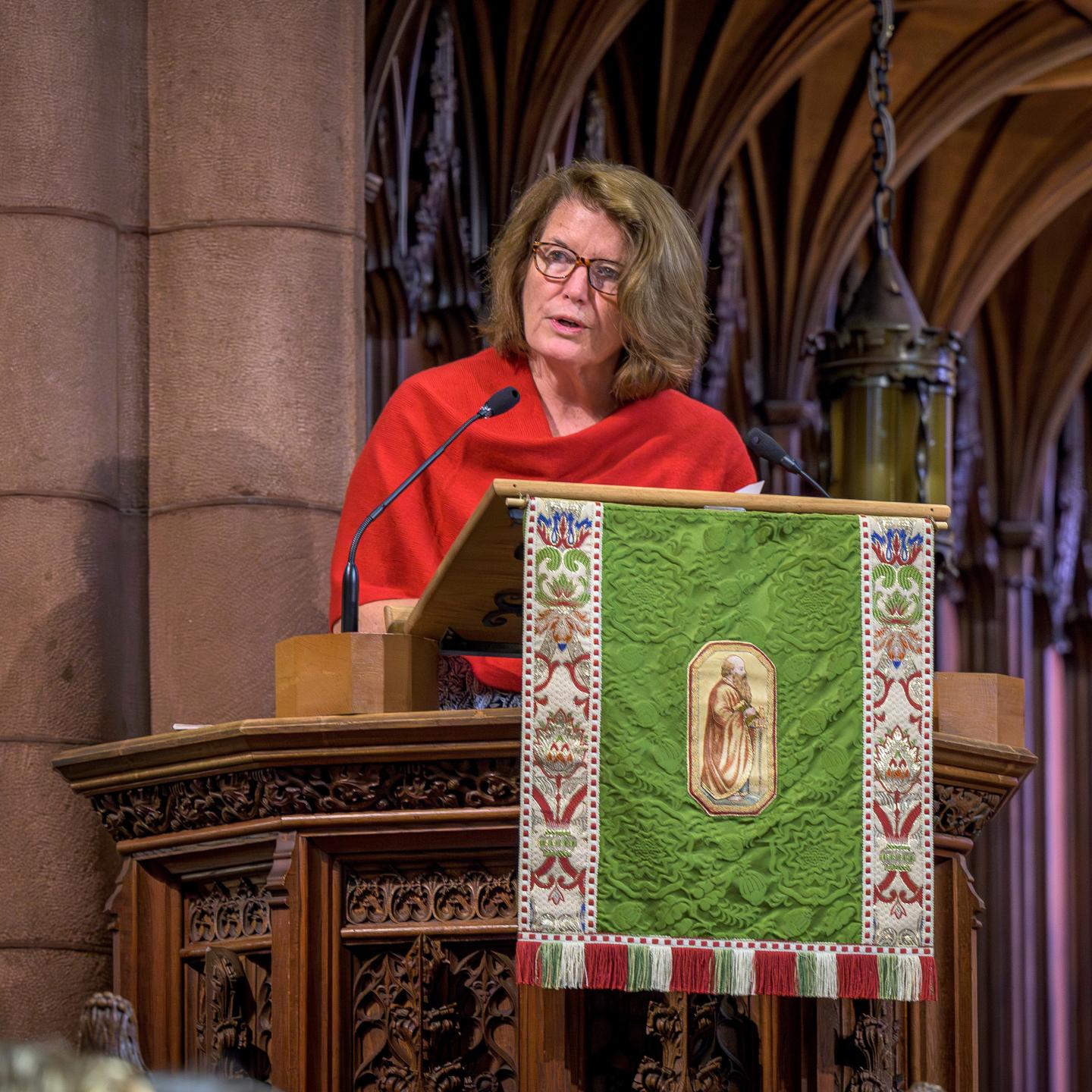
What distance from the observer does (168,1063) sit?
372 cm

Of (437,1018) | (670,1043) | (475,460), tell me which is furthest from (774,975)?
(475,460)

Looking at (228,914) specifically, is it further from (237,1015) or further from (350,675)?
(350,675)

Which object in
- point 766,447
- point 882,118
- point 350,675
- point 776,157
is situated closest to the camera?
point 350,675

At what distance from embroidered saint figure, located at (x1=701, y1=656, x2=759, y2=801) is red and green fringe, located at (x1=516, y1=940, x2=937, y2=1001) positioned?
23 cm

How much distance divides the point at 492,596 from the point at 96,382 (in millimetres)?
1619

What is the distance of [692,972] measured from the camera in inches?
130

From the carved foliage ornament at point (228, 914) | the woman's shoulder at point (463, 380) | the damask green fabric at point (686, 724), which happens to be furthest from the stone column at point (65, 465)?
the damask green fabric at point (686, 724)

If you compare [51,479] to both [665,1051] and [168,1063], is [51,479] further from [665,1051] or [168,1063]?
[665,1051]

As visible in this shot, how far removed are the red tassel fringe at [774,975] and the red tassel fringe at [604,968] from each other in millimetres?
188

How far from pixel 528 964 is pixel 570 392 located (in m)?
1.27

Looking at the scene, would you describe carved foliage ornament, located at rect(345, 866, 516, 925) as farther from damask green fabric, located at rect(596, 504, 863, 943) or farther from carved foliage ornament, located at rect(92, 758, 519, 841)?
damask green fabric, located at rect(596, 504, 863, 943)

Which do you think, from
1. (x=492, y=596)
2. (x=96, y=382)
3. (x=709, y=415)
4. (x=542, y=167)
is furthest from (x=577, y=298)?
(x=542, y=167)

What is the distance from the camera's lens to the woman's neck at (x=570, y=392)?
4.20m

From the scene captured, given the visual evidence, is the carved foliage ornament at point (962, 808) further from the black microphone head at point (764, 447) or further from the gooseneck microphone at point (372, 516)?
the gooseneck microphone at point (372, 516)
